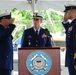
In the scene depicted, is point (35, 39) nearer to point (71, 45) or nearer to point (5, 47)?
point (5, 47)

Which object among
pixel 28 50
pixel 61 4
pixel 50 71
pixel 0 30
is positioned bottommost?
pixel 50 71

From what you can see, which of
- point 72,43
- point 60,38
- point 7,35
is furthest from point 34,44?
point 60,38

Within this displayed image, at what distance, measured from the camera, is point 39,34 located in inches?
155

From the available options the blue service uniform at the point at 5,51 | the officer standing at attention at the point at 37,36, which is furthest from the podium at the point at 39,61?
the officer standing at attention at the point at 37,36

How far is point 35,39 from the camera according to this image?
394 cm

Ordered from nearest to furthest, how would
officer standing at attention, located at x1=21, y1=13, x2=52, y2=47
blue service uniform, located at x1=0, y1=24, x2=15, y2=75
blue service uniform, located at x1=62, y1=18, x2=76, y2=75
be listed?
blue service uniform, located at x1=62, y1=18, x2=76, y2=75 → blue service uniform, located at x1=0, y1=24, x2=15, y2=75 → officer standing at attention, located at x1=21, y1=13, x2=52, y2=47

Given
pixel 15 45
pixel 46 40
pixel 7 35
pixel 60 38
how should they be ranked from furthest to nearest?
pixel 60 38
pixel 15 45
pixel 46 40
pixel 7 35

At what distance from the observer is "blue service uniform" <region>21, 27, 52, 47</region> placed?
3.89m

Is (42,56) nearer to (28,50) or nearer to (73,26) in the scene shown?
(28,50)

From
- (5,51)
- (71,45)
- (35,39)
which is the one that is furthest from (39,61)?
(35,39)

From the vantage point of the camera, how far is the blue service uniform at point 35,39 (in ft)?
12.8

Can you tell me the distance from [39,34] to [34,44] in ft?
0.60

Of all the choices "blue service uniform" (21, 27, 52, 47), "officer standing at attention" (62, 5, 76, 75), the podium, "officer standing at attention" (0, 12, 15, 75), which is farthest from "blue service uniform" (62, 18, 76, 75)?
"blue service uniform" (21, 27, 52, 47)

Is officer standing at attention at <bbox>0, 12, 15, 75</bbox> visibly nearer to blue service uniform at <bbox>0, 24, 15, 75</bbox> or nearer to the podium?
blue service uniform at <bbox>0, 24, 15, 75</bbox>
